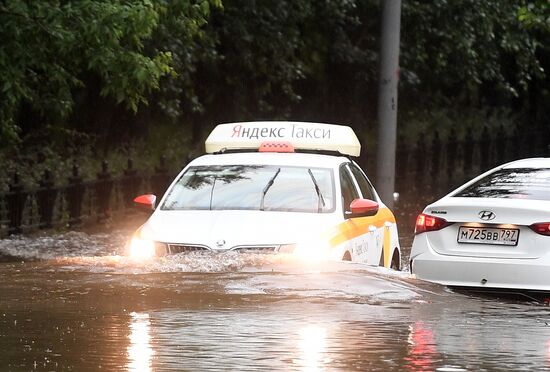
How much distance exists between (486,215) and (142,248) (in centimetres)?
273

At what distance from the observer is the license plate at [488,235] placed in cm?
1095

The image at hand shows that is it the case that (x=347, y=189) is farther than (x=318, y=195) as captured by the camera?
Yes

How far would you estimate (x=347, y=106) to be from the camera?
111 feet

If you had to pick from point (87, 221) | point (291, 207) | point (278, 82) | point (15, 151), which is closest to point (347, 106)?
point (278, 82)

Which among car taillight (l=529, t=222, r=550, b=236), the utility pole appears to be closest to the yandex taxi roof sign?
car taillight (l=529, t=222, r=550, b=236)

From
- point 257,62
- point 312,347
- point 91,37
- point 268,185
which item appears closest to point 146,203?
point 268,185

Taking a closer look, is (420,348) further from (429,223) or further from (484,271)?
(429,223)

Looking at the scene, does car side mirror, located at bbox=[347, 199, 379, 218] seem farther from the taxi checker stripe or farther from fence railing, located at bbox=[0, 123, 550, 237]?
fence railing, located at bbox=[0, 123, 550, 237]

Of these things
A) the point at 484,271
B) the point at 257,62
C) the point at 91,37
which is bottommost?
the point at 484,271

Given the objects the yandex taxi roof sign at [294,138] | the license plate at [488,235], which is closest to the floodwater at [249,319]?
the license plate at [488,235]

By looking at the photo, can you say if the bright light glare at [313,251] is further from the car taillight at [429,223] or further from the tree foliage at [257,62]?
the tree foliage at [257,62]

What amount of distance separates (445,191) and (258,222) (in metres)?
16.8

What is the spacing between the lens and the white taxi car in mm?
11172

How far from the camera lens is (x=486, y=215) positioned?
11.0m
